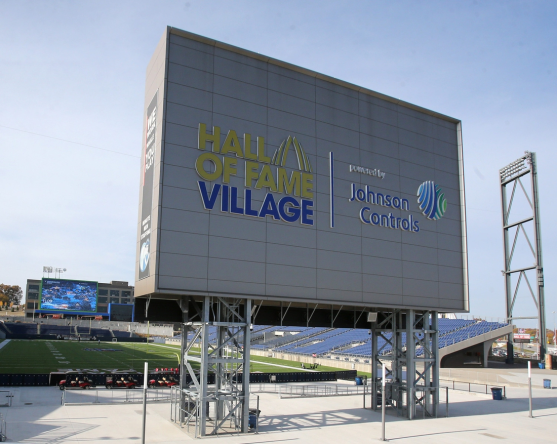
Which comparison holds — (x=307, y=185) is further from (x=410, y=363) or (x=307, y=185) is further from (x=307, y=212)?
(x=410, y=363)

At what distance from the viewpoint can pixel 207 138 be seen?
23.7 m

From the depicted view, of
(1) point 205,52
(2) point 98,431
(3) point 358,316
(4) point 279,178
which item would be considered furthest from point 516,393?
(1) point 205,52

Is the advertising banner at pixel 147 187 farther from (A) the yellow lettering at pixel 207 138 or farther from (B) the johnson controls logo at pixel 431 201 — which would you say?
(B) the johnson controls logo at pixel 431 201

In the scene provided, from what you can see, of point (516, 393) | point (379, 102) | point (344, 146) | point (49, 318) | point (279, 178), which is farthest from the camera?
point (49, 318)

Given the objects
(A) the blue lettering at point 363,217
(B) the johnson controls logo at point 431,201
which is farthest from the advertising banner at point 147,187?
(B) the johnson controls logo at point 431,201

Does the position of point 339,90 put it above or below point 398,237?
above

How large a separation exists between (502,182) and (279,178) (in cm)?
5865

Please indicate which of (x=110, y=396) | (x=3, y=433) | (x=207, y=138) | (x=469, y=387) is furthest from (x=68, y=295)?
(x=207, y=138)

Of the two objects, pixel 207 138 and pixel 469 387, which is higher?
pixel 207 138

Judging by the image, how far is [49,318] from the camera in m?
146

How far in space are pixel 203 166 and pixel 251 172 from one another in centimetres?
239

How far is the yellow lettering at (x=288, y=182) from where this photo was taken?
25.3 metres

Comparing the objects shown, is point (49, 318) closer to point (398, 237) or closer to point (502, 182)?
point (502, 182)

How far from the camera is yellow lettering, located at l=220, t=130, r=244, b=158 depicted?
24069mm
